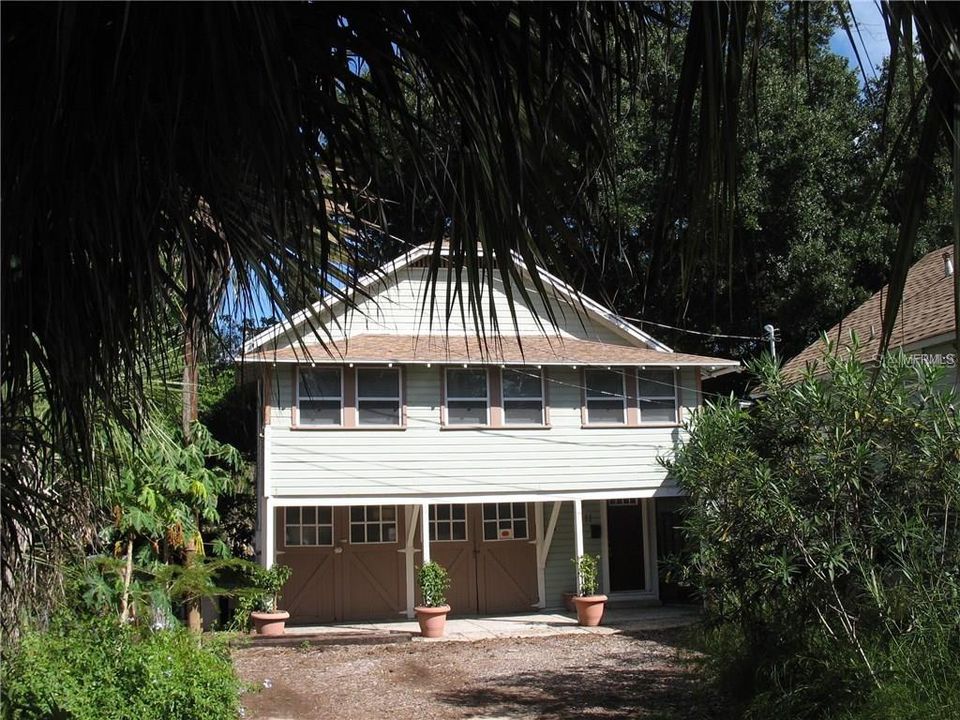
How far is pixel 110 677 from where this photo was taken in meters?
6.50

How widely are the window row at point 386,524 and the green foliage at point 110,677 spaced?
34.4 feet

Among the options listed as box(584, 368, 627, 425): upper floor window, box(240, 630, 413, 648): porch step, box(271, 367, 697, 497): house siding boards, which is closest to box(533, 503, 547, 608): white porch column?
box(271, 367, 697, 497): house siding boards

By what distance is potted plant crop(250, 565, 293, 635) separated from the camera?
51.1 ft

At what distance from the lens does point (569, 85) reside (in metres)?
2.11

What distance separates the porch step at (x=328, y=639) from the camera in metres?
15.2

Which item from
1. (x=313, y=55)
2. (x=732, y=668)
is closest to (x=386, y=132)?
(x=313, y=55)

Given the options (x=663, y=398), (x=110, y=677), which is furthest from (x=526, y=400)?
(x=110, y=677)

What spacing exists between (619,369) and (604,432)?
3.84 ft

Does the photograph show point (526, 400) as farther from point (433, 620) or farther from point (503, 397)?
point (433, 620)

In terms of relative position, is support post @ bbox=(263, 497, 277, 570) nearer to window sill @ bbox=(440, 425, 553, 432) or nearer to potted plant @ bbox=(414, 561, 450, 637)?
potted plant @ bbox=(414, 561, 450, 637)

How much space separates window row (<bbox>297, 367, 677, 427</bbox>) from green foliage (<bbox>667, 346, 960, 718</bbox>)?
8523 millimetres

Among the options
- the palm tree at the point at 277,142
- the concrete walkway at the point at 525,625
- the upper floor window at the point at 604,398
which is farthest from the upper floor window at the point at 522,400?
the palm tree at the point at 277,142

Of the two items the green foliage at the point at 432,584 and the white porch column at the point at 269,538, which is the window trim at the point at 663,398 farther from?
the white porch column at the point at 269,538

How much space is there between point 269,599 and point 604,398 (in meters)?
6.74
